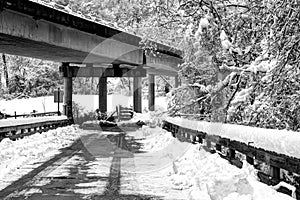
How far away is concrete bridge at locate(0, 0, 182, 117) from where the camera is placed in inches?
755

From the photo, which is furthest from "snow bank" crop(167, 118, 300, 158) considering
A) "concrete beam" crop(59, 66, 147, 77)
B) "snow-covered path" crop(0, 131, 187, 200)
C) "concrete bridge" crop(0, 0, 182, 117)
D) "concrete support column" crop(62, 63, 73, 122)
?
"concrete support column" crop(62, 63, 73, 122)

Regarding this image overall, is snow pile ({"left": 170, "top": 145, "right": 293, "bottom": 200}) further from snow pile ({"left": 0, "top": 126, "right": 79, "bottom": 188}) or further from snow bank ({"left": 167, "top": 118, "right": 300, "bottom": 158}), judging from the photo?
snow pile ({"left": 0, "top": 126, "right": 79, "bottom": 188})

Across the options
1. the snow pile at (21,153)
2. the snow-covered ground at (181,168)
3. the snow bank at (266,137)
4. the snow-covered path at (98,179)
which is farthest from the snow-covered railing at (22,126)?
the snow bank at (266,137)

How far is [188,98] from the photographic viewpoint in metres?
17.7

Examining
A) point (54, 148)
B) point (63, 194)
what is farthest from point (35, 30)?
point (63, 194)

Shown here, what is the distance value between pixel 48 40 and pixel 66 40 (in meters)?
2.38

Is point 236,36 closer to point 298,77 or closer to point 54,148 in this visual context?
point 298,77

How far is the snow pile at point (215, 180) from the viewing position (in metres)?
6.32

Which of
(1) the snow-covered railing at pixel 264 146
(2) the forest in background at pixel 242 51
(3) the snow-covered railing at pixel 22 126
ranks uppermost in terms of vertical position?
(2) the forest in background at pixel 242 51

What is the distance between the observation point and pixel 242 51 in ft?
43.5

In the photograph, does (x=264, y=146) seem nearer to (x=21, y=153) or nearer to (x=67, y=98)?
(x=21, y=153)

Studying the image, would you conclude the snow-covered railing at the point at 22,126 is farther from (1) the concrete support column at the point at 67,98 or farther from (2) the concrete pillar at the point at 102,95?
(2) the concrete pillar at the point at 102,95

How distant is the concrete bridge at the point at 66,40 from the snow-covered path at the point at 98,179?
5.30 metres

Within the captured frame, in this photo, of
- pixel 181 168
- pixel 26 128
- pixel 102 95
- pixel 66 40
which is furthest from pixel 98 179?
pixel 102 95
